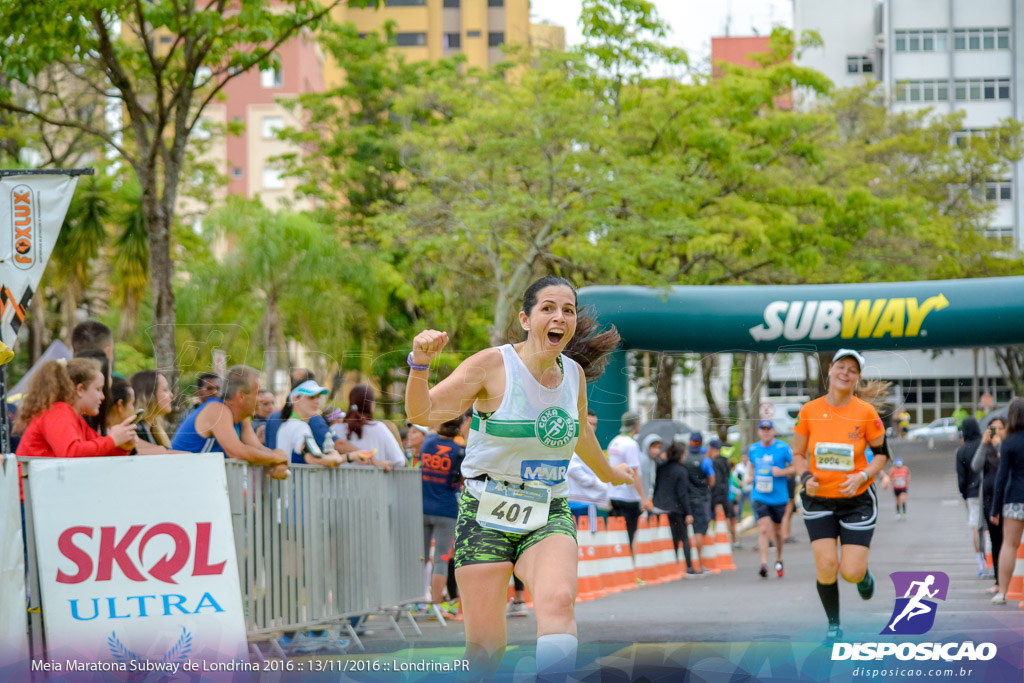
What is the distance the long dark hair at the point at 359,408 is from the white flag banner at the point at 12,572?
3.75 meters

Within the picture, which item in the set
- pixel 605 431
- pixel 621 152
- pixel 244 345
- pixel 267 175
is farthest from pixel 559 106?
pixel 267 175

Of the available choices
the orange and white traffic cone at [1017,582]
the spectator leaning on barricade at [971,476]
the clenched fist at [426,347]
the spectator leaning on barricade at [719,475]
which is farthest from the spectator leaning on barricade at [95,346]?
the spectator leaning on barricade at [719,475]

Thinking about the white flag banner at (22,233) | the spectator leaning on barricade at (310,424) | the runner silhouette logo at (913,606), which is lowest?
the runner silhouette logo at (913,606)

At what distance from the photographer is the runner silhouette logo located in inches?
263

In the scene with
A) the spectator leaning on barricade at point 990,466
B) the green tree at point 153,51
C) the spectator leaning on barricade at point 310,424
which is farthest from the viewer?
the spectator leaning on barricade at point 990,466

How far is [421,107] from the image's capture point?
90.9 feet

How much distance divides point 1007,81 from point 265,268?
4769 centimetres

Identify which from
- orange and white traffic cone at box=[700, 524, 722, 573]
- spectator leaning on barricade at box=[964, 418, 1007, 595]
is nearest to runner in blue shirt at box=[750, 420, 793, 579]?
orange and white traffic cone at box=[700, 524, 722, 573]

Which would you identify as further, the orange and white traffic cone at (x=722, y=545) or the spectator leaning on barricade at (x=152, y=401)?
the orange and white traffic cone at (x=722, y=545)

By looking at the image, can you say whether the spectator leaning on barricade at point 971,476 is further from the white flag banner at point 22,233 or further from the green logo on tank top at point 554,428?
the white flag banner at point 22,233

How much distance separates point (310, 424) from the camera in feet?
32.8

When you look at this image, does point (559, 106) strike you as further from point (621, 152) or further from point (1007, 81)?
point (1007, 81)

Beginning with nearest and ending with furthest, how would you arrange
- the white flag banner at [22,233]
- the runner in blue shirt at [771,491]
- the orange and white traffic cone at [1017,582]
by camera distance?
the white flag banner at [22,233] < the orange and white traffic cone at [1017,582] < the runner in blue shirt at [771,491]

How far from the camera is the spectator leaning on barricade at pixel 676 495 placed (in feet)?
51.3
